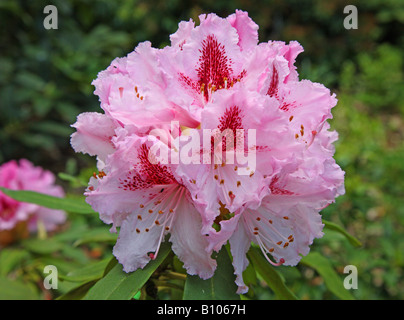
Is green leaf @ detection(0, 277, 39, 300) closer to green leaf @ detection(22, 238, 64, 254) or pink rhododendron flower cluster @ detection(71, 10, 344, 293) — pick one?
green leaf @ detection(22, 238, 64, 254)

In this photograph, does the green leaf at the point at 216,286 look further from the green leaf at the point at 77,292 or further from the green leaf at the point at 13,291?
the green leaf at the point at 13,291

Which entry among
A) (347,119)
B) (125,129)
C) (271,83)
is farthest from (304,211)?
(347,119)

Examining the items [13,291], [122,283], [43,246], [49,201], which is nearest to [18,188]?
[43,246]

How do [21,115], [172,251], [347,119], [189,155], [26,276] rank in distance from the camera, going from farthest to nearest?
Answer: [21,115] < [347,119] < [26,276] < [172,251] < [189,155]

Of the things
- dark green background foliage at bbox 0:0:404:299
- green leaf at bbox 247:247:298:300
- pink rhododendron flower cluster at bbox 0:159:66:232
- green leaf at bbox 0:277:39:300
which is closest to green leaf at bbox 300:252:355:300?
dark green background foliage at bbox 0:0:404:299

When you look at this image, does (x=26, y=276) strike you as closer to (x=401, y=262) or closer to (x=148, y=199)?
(x=148, y=199)

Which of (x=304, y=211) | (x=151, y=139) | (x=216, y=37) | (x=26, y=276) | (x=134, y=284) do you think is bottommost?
(x=26, y=276)
